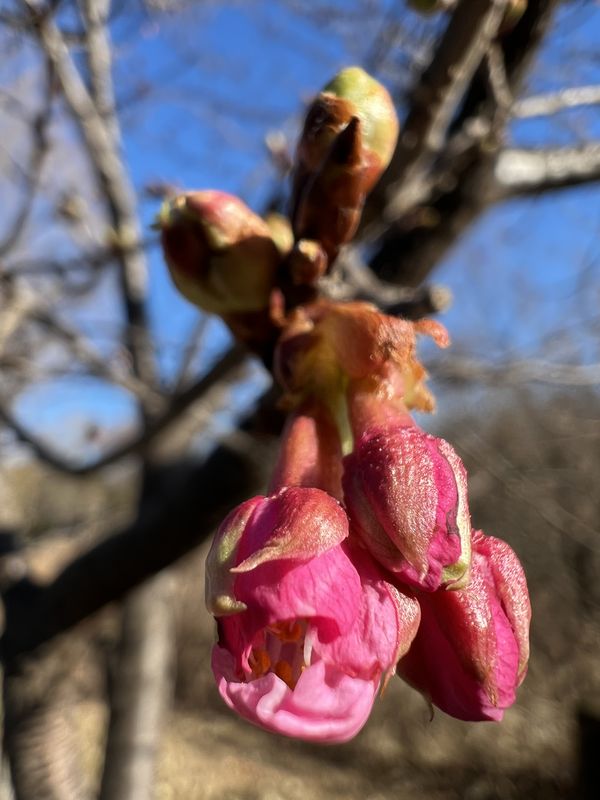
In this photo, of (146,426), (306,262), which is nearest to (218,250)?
(306,262)

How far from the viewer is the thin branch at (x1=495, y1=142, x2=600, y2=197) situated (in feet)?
4.05

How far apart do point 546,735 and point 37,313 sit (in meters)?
4.89

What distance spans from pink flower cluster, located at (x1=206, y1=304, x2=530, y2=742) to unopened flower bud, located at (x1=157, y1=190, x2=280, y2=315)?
0.24 meters

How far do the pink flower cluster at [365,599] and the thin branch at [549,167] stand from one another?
3.24ft

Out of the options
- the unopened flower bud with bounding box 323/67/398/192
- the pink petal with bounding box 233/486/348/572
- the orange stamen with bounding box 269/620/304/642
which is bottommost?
the orange stamen with bounding box 269/620/304/642

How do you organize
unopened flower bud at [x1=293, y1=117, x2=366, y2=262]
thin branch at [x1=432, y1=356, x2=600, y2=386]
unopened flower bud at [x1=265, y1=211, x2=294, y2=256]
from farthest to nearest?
1. thin branch at [x1=432, y1=356, x2=600, y2=386]
2. unopened flower bud at [x1=265, y1=211, x2=294, y2=256]
3. unopened flower bud at [x1=293, y1=117, x2=366, y2=262]

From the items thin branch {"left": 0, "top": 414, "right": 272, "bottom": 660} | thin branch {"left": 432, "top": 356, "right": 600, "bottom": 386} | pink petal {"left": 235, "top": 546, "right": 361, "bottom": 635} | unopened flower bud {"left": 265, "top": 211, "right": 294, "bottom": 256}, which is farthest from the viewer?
thin branch {"left": 432, "top": 356, "right": 600, "bottom": 386}

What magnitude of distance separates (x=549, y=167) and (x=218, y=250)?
923 mm

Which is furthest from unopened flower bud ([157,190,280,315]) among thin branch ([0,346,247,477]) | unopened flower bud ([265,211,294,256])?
thin branch ([0,346,247,477])

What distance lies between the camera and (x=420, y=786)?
443 cm

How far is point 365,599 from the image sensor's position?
0.37m

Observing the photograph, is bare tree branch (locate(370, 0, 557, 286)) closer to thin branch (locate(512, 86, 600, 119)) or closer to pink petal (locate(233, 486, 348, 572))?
thin branch (locate(512, 86, 600, 119))

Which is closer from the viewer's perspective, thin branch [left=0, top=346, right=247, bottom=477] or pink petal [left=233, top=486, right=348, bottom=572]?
pink petal [left=233, top=486, right=348, bottom=572]

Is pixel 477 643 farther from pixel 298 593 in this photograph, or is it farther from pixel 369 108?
pixel 369 108
